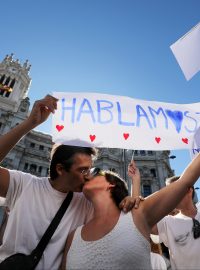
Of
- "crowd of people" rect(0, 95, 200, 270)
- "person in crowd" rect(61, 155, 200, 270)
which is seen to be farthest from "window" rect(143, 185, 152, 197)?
"person in crowd" rect(61, 155, 200, 270)

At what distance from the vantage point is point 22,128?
2.73 metres

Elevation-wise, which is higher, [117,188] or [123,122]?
[123,122]

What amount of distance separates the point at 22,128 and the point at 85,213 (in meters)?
1.22

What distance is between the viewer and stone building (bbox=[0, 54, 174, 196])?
3475 centimetres

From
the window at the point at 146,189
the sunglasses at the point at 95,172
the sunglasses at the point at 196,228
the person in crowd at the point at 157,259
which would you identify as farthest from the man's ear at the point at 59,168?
the window at the point at 146,189

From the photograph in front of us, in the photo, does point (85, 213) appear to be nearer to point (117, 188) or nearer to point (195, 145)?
point (117, 188)

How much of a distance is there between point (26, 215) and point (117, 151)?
37758 millimetres

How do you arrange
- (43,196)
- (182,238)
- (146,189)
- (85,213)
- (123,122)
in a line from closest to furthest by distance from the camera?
1. (43,196)
2. (85,213)
3. (182,238)
4. (123,122)
5. (146,189)

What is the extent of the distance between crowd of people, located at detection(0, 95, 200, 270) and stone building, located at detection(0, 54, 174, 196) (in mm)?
29315

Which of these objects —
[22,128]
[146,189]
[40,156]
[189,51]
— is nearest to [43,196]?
[22,128]

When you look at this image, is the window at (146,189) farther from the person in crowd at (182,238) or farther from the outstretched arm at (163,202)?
the outstretched arm at (163,202)

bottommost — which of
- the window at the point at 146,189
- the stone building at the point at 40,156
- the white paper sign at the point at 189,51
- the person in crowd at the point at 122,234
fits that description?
the person in crowd at the point at 122,234

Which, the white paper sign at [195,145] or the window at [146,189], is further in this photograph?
the window at [146,189]

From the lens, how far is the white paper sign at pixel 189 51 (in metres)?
3.81
